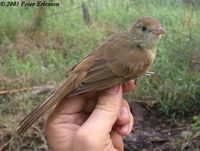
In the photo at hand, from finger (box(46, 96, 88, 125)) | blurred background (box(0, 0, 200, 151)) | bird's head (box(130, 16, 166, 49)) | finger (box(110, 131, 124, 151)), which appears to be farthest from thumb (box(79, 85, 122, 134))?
blurred background (box(0, 0, 200, 151))

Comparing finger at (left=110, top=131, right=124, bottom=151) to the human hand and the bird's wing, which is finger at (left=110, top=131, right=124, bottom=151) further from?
the bird's wing

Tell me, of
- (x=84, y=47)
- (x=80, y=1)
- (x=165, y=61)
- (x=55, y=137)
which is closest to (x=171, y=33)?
(x=165, y=61)

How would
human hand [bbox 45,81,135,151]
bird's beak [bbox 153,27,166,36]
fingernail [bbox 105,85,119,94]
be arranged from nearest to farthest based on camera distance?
human hand [bbox 45,81,135,151]
fingernail [bbox 105,85,119,94]
bird's beak [bbox 153,27,166,36]

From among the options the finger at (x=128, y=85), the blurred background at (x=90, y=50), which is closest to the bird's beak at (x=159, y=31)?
the finger at (x=128, y=85)

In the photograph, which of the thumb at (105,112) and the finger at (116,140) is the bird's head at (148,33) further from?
the finger at (116,140)

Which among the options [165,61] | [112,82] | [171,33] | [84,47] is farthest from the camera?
[84,47]

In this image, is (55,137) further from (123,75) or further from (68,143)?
(123,75)
